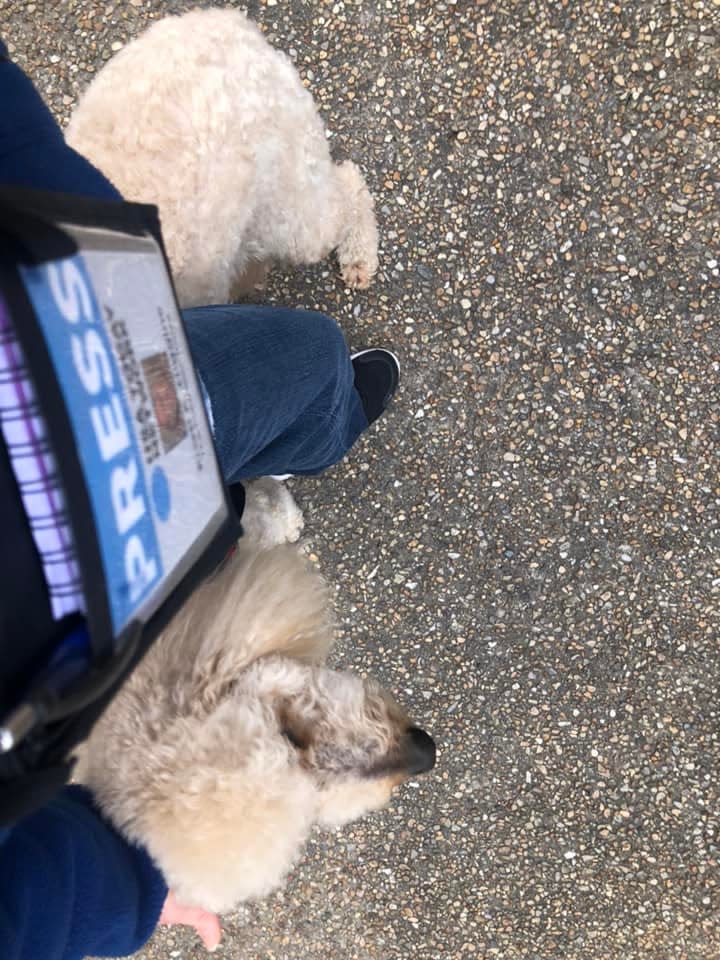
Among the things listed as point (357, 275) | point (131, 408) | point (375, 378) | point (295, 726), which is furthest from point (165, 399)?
point (357, 275)

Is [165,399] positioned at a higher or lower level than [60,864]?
higher

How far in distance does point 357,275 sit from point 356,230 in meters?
0.13

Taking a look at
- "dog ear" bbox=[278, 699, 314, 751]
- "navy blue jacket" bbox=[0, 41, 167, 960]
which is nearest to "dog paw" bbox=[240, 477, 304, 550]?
"dog ear" bbox=[278, 699, 314, 751]

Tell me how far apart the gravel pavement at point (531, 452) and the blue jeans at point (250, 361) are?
432 millimetres

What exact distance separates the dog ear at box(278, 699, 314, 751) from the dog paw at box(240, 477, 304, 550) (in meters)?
0.77

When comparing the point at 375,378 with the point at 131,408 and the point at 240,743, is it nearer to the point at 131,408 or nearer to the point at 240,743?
the point at 240,743

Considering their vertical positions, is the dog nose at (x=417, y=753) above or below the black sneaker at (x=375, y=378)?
below

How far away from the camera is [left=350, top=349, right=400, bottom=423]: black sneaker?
5.97 ft

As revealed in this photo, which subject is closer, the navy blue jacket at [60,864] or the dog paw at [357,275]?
the navy blue jacket at [60,864]

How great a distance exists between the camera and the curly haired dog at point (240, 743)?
3.25 feet

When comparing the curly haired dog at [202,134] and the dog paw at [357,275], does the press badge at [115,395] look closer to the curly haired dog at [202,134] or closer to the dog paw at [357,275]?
the curly haired dog at [202,134]

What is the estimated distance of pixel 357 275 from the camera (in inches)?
73.9

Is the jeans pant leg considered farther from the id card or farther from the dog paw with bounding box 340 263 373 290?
the dog paw with bounding box 340 263 373 290

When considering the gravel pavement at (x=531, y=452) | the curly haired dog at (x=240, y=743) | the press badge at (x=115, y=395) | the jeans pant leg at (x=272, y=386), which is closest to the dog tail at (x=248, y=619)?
the curly haired dog at (x=240, y=743)
